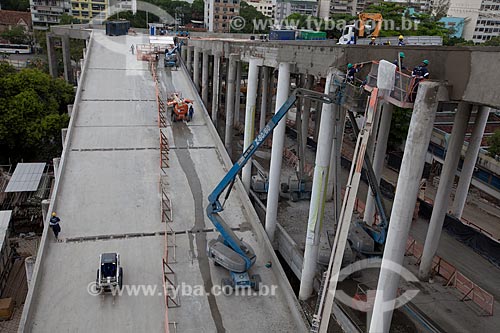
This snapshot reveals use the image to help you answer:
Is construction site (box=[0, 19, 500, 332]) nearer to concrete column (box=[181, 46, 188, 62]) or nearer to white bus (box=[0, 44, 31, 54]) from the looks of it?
concrete column (box=[181, 46, 188, 62])

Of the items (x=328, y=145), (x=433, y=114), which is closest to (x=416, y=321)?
(x=328, y=145)

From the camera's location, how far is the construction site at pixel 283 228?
11.0m

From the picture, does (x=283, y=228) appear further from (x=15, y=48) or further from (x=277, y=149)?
(x=15, y=48)

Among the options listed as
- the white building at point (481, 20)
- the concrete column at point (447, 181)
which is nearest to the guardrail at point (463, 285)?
the concrete column at point (447, 181)

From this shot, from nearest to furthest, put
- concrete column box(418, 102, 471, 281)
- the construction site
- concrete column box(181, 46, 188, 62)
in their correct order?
the construction site, concrete column box(418, 102, 471, 281), concrete column box(181, 46, 188, 62)

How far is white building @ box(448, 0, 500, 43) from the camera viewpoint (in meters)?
90.9

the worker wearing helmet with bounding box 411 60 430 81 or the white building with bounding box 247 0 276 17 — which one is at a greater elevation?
the white building with bounding box 247 0 276 17

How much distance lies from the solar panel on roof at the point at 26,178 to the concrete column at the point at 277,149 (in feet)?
58.3

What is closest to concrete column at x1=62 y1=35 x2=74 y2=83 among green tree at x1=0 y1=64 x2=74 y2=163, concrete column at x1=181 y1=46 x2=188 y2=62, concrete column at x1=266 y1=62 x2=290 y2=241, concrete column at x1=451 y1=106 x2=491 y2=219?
concrete column at x1=181 y1=46 x2=188 y2=62

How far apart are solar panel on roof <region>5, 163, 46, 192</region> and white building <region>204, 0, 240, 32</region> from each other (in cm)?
8708

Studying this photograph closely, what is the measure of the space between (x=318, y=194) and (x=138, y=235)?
28.3 feet

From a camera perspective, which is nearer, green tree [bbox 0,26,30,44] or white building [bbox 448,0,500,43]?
green tree [bbox 0,26,30,44]

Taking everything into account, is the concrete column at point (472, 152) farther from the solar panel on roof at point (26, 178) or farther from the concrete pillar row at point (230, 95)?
the solar panel on roof at point (26, 178)

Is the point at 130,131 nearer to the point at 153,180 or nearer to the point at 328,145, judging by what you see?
the point at 153,180
